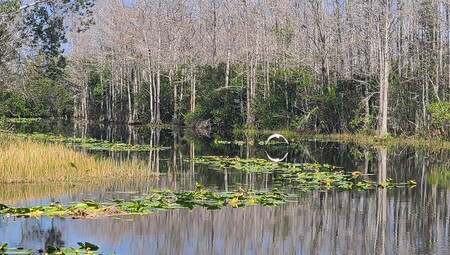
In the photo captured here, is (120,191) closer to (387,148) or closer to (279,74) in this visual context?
(387,148)

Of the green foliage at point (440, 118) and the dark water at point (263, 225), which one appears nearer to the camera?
the dark water at point (263, 225)

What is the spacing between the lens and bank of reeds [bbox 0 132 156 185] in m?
17.3

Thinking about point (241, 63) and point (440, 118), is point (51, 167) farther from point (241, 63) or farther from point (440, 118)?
point (241, 63)

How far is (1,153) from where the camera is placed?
18.1 metres

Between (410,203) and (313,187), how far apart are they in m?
3.01

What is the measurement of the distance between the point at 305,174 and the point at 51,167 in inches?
275

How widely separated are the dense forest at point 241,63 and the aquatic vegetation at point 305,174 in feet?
33.4

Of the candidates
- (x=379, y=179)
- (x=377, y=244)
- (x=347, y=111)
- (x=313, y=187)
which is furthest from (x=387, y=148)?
(x=377, y=244)

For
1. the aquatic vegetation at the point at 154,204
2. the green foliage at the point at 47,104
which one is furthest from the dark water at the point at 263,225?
the green foliage at the point at 47,104

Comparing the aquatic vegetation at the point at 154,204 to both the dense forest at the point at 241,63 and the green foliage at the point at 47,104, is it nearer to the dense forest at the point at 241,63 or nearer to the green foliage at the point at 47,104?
the dense forest at the point at 241,63

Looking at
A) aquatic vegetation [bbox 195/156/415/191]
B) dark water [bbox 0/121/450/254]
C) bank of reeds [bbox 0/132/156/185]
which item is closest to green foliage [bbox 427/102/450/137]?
aquatic vegetation [bbox 195/156/415/191]

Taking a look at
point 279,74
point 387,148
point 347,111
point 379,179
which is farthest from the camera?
point 279,74

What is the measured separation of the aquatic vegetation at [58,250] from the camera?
9164 millimetres

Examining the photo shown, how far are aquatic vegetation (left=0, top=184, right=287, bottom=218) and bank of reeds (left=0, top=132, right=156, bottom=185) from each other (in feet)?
11.2
